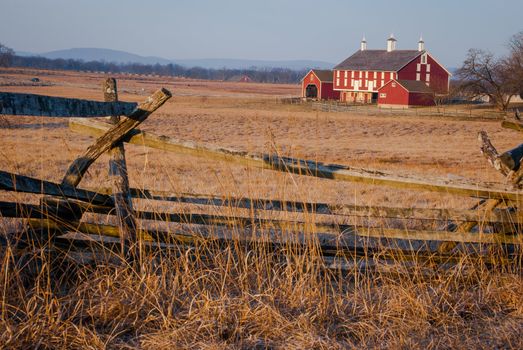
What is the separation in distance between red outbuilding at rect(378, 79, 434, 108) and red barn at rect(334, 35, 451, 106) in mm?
257

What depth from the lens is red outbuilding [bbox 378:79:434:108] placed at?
6050 cm

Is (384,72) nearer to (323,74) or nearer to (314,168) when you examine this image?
(323,74)

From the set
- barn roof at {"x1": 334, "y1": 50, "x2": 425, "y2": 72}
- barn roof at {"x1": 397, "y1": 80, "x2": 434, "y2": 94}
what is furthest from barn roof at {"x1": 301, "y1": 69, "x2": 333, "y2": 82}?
barn roof at {"x1": 397, "y1": 80, "x2": 434, "y2": 94}

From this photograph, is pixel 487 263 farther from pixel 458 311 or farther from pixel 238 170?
pixel 238 170

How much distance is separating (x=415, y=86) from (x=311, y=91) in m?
17.2

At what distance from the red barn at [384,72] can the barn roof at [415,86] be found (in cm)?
21

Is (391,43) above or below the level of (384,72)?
above

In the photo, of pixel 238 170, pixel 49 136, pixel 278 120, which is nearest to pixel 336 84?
pixel 278 120

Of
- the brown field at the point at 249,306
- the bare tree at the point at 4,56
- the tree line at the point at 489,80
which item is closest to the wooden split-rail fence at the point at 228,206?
the brown field at the point at 249,306

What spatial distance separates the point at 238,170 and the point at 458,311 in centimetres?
1070

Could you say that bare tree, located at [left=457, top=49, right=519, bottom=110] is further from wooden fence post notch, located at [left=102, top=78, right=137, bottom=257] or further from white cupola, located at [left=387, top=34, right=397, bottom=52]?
wooden fence post notch, located at [left=102, top=78, right=137, bottom=257]

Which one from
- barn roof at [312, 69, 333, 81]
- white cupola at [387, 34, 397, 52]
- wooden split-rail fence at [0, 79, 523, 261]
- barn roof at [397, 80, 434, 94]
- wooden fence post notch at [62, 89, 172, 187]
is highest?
white cupola at [387, 34, 397, 52]

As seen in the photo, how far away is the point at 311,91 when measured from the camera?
7569cm

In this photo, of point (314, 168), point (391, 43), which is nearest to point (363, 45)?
point (391, 43)
